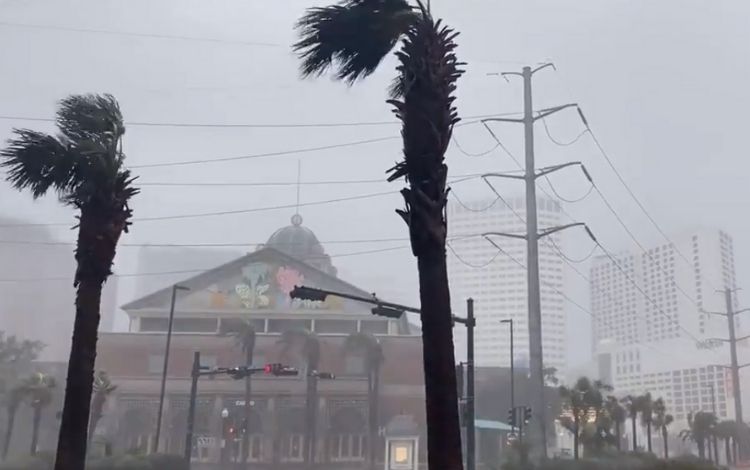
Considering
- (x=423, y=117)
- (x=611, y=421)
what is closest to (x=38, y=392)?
(x=611, y=421)

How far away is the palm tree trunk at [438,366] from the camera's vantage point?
8781 millimetres

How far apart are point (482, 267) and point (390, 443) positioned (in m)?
40.6

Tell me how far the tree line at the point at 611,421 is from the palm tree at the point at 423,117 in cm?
3774

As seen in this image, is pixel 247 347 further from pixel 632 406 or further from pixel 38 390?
pixel 632 406

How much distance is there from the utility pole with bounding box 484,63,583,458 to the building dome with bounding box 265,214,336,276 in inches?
2200

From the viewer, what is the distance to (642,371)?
6022 centimetres

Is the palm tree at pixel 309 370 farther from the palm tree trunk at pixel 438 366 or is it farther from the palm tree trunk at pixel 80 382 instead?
the palm tree trunk at pixel 438 366

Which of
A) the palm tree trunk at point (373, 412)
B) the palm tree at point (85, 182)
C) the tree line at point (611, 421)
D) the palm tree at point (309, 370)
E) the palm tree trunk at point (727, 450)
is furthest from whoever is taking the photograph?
the palm tree trunk at point (373, 412)

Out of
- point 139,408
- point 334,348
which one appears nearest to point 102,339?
point 139,408

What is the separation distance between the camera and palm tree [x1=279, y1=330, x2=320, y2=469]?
68125 millimetres

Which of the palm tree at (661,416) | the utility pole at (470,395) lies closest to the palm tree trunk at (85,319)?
the utility pole at (470,395)

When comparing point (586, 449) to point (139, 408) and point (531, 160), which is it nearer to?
point (531, 160)

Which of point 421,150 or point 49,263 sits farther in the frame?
point 49,263

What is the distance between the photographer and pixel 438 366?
29.9 feet
